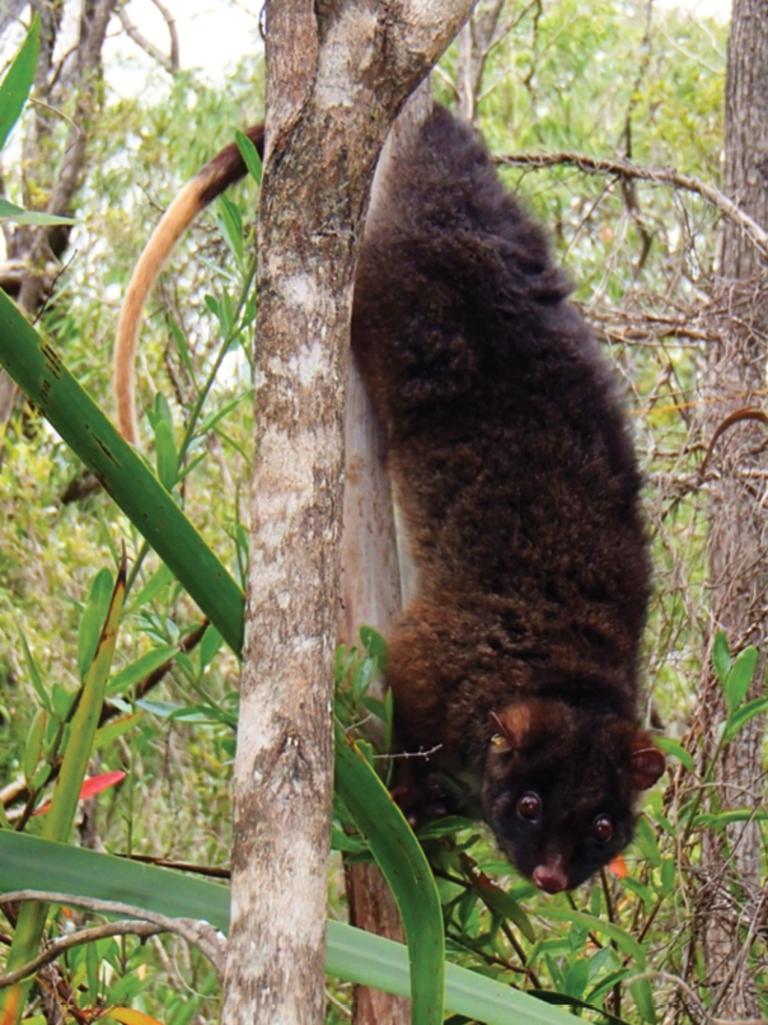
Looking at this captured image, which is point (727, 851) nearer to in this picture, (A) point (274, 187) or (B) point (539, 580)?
(B) point (539, 580)

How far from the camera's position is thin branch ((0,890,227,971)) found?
145 centimetres

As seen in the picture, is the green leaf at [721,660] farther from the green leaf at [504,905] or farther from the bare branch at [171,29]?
the bare branch at [171,29]

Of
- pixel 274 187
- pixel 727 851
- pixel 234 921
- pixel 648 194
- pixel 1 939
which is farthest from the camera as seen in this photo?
pixel 648 194

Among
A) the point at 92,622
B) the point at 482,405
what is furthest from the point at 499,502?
the point at 92,622

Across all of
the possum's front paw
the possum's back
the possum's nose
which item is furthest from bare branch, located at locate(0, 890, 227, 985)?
the possum's back

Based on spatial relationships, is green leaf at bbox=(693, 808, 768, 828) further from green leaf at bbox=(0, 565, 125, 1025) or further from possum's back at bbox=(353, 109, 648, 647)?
green leaf at bbox=(0, 565, 125, 1025)

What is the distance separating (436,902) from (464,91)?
5263 millimetres

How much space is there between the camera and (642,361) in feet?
21.0

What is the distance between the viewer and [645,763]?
349 centimetres

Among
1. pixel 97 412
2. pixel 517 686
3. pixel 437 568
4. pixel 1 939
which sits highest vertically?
pixel 97 412

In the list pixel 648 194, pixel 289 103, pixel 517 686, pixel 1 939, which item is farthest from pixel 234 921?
pixel 648 194

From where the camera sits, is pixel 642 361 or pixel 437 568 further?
pixel 642 361

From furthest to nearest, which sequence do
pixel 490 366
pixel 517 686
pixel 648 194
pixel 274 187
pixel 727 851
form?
1. pixel 648 194
2. pixel 490 366
3. pixel 517 686
4. pixel 727 851
5. pixel 274 187

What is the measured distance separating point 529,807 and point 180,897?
184cm
